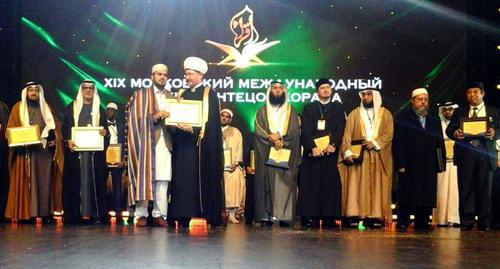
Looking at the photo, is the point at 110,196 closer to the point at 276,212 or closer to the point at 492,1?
the point at 276,212

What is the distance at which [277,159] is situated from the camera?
306 inches

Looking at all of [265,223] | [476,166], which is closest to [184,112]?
[265,223]

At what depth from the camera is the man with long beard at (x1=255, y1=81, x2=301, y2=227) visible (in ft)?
25.5

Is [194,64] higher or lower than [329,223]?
higher

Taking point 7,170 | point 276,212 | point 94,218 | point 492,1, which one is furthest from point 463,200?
point 7,170

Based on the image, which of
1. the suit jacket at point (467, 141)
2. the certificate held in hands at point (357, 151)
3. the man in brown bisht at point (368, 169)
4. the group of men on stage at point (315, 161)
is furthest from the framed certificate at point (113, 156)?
the suit jacket at point (467, 141)

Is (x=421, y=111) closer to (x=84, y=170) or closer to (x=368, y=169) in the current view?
(x=368, y=169)

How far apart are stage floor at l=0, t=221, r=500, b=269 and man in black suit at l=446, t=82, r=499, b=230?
1.20 m

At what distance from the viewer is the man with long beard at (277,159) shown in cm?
777

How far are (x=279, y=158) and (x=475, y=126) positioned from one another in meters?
2.03

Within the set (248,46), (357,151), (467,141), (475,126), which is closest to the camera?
(475,126)

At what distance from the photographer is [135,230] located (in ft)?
21.7

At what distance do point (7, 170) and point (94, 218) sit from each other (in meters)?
1.21

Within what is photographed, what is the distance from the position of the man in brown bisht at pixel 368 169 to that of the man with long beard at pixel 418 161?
159 mm
